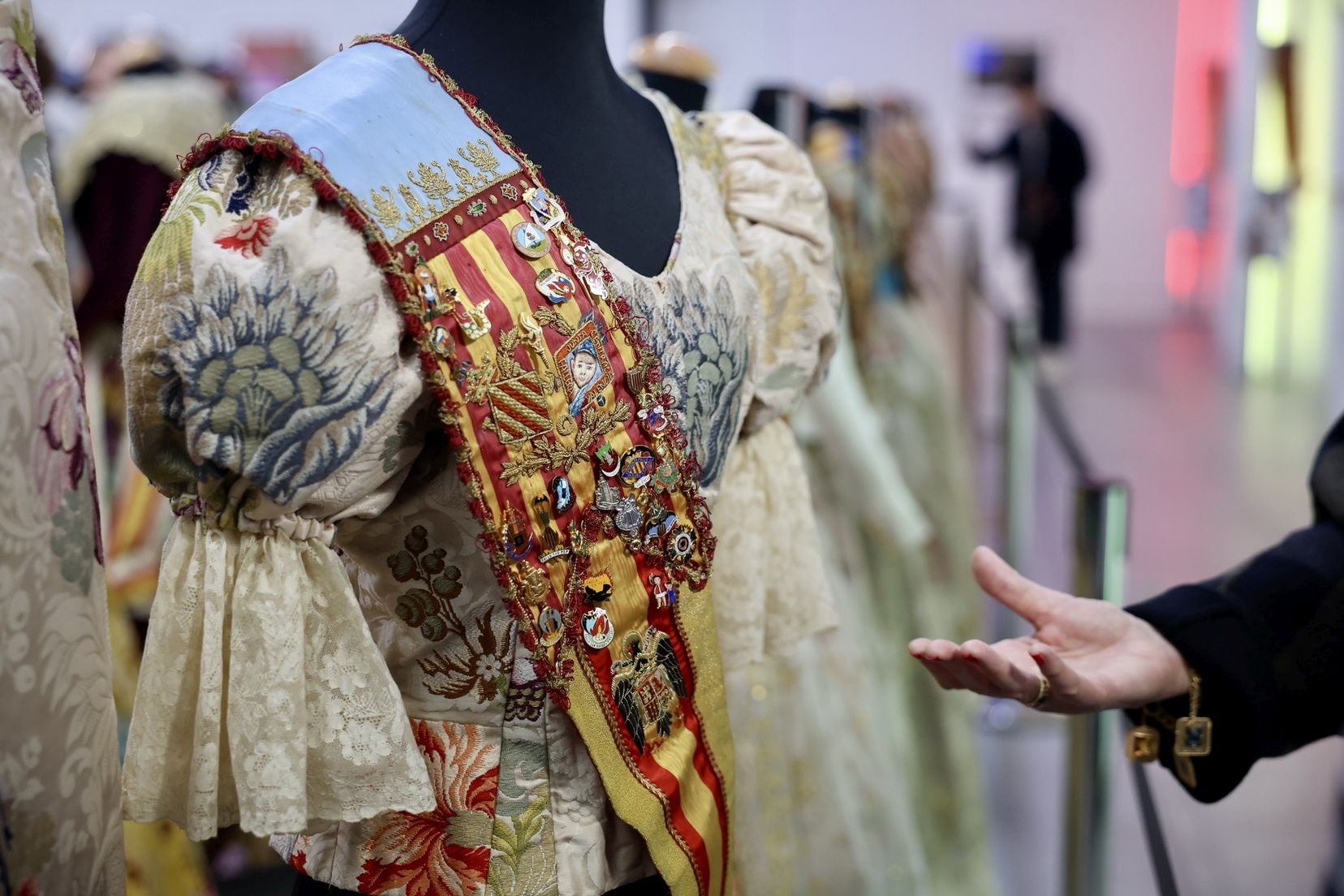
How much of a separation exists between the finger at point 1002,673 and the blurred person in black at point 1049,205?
7.26 meters

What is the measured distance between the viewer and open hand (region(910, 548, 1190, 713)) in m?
1.01

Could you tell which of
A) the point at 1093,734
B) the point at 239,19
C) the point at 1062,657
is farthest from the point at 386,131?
the point at 239,19

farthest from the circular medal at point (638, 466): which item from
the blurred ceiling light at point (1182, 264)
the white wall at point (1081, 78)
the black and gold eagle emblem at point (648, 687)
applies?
the blurred ceiling light at point (1182, 264)

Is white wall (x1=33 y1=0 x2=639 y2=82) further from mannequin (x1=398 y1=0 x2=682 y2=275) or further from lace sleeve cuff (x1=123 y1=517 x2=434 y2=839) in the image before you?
lace sleeve cuff (x1=123 y1=517 x2=434 y2=839)

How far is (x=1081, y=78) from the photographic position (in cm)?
1014

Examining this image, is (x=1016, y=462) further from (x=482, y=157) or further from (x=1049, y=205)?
(x=1049, y=205)

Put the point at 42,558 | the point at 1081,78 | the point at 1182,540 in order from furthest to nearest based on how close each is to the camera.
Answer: the point at 1081,78
the point at 1182,540
the point at 42,558

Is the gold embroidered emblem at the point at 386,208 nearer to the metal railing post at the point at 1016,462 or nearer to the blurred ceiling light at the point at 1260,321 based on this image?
the metal railing post at the point at 1016,462

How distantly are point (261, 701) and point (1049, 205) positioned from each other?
7741 millimetres

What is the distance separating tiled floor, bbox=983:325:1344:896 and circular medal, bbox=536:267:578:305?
986mm

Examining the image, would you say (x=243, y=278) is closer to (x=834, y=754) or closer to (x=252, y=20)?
(x=834, y=754)

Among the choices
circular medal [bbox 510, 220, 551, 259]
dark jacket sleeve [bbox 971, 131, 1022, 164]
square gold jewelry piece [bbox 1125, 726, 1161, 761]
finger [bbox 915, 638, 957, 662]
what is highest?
circular medal [bbox 510, 220, 551, 259]

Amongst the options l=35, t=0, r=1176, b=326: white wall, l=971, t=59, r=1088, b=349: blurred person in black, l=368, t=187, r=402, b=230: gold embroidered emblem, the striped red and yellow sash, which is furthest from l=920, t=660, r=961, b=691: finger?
l=35, t=0, r=1176, b=326: white wall

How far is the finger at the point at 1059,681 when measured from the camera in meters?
1.05
